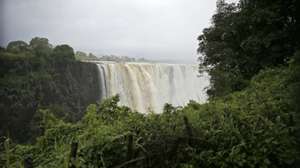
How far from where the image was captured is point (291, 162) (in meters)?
1.66

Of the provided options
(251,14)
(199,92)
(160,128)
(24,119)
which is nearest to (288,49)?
(251,14)

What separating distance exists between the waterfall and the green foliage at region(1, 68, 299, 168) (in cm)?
1022

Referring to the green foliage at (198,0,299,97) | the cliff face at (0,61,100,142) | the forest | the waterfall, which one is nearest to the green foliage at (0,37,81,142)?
the cliff face at (0,61,100,142)

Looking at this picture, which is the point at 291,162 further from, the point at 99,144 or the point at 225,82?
the point at 225,82

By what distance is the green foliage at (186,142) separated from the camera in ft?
5.57

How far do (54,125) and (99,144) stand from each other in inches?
26.0

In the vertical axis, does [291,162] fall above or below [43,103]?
above

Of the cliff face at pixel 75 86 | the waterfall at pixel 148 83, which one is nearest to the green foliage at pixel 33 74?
the cliff face at pixel 75 86

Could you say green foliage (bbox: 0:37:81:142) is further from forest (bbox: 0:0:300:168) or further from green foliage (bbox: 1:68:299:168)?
green foliage (bbox: 1:68:299:168)

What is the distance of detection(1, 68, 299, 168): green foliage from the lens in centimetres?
170

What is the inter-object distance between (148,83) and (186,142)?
1226 centimetres

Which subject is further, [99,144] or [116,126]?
[116,126]

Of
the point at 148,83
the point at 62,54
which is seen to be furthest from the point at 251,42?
the point at 62,54

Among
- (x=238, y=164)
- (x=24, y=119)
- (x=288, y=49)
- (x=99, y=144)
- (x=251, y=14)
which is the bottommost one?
(x=24, y=119)
